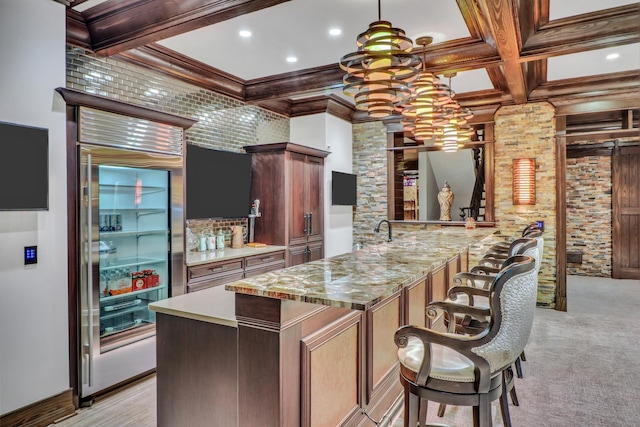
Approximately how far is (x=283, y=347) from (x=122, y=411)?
1.87 m

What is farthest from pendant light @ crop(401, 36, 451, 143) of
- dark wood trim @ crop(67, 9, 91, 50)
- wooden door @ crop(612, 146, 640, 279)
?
wooden door @ crop(612, 146, 640, 279)

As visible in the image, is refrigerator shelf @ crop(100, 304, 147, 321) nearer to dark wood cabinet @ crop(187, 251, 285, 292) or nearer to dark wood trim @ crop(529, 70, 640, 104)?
dark wood cabinet @ crop(187, 251, 285, 292)

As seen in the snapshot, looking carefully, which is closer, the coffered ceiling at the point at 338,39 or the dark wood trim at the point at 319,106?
the coffered ceiling at the point at 338,39

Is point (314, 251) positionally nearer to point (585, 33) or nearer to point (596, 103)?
point (585, 33)

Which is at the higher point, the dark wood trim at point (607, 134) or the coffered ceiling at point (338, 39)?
the coffered ceiling at point (338, 39)

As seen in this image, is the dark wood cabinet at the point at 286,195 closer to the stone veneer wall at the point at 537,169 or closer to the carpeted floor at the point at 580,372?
the stone veneer wall at the point at 537,169

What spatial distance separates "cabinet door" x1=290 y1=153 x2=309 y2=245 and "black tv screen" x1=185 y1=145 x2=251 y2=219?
57cm

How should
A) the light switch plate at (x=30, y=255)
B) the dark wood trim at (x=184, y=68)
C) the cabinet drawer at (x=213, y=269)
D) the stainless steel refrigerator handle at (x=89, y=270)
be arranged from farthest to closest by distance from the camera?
the dark wood trim at (x=184, y=68)
the cabinet drawer at (x=213, y=269)
the stainless steel refrigerator handle at (x=89, y=270)
the light switch plate at (x=30, y=255)

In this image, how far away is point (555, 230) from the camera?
219 inches

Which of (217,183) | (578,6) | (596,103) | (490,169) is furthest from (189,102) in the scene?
(596,103)

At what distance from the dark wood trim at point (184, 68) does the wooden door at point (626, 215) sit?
7412 millimetres

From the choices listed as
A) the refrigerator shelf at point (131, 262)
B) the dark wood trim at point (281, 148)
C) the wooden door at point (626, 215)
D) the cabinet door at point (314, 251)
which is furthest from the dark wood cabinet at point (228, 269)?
the wooden door at point (626, 215)

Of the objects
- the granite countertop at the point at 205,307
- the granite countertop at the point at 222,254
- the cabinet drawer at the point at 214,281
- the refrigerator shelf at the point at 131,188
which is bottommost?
the cabinet drawer at the point at 214,281

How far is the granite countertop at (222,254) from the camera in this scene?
3.86 meters
